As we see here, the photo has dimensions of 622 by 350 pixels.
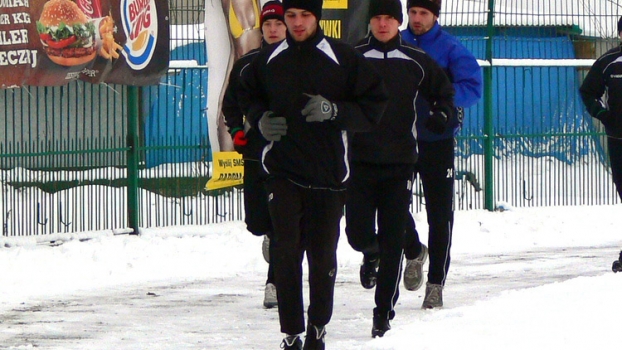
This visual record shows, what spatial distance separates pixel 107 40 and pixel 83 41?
30 cm

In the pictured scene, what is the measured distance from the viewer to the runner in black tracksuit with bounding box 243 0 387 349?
6.35 metres

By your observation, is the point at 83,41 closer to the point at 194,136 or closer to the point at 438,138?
the point at 194,136

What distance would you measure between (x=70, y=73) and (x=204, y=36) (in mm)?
1532

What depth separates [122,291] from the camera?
9.74 meters

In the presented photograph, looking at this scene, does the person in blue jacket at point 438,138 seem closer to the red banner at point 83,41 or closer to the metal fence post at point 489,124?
the red banner at point 83,41

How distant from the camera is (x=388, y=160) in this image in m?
7.38

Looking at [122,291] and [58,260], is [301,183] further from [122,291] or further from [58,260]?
[58,260]

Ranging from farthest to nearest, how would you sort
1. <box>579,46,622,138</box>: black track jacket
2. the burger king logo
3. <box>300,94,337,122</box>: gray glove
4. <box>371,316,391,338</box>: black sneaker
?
the burger king logo
<box>579,46,622,138</box>: black track jacket
<box>371,316,391,338</box>: black sneaker
<box>300,94,337,122</box>: gray glove

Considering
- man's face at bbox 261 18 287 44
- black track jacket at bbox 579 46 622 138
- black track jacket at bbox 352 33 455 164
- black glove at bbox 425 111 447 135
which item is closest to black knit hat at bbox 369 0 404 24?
black track jacket at bbox 352 33 455 164

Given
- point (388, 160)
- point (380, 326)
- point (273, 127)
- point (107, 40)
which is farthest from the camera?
point (107, 40)

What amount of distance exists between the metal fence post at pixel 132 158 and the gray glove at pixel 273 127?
6.35 meters

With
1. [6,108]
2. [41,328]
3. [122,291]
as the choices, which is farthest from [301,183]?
[6,108]

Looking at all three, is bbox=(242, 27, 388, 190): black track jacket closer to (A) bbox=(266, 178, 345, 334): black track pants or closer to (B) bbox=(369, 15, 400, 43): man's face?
(A) bbox=(266, 178, 345, 334): black track pants

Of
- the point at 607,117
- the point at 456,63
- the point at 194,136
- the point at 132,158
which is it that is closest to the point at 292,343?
the point at 456,63
